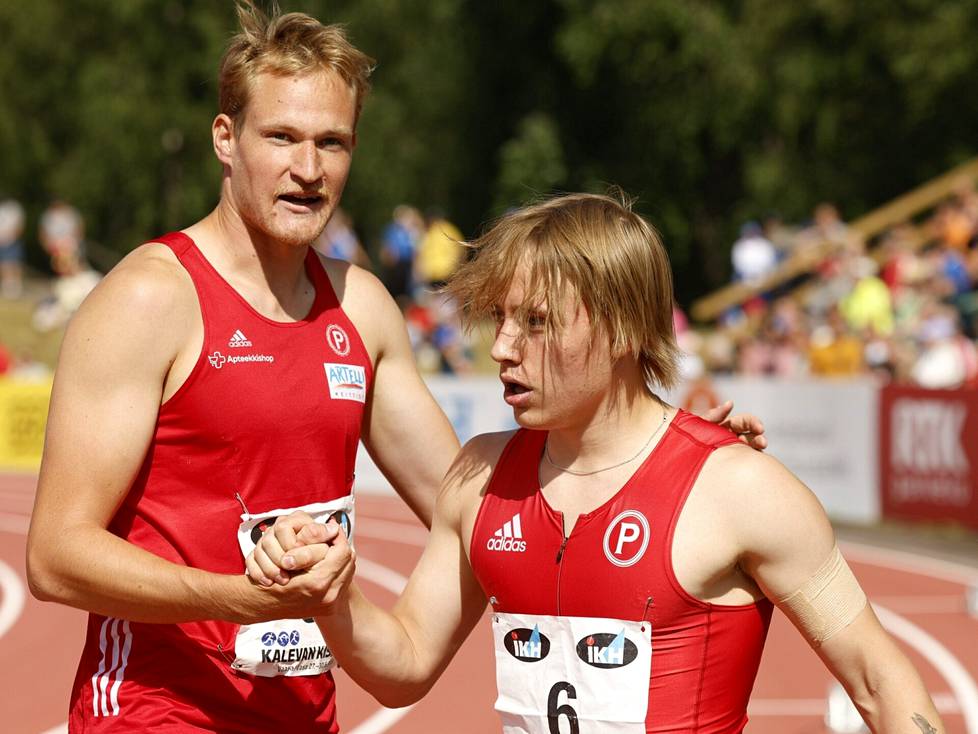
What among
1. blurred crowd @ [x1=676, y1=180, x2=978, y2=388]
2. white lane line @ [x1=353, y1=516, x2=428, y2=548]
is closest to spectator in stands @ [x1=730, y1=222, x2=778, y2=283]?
blurred crowd @ [x1=676, y1=180, x2=978, y2=388]

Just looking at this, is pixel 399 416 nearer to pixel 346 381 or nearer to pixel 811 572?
pixel 346 381

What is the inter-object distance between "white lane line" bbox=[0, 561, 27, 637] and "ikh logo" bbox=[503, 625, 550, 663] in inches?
338

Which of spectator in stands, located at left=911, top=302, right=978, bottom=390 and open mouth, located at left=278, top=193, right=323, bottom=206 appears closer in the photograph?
open mouth, located at left=278, top=193, right=323, bottom=206

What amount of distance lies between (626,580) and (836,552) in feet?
1.42

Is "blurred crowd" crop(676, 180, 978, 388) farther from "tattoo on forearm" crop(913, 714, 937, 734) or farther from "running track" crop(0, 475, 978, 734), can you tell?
"tattoo on forearm" crop(913, 714, 937, 734)

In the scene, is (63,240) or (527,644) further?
(63,240)

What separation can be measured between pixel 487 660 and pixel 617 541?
283 inches

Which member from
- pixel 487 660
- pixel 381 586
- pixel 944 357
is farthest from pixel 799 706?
pixel 944 357

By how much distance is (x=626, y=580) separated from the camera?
3.30 m

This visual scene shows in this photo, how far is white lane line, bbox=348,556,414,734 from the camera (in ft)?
28.0

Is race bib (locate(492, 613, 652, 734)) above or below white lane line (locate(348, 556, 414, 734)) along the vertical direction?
above

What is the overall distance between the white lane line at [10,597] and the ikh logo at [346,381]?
8090 mm

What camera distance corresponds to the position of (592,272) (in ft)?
10.9

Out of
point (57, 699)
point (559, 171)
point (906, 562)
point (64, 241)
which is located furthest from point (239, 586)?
point (559, 171)
